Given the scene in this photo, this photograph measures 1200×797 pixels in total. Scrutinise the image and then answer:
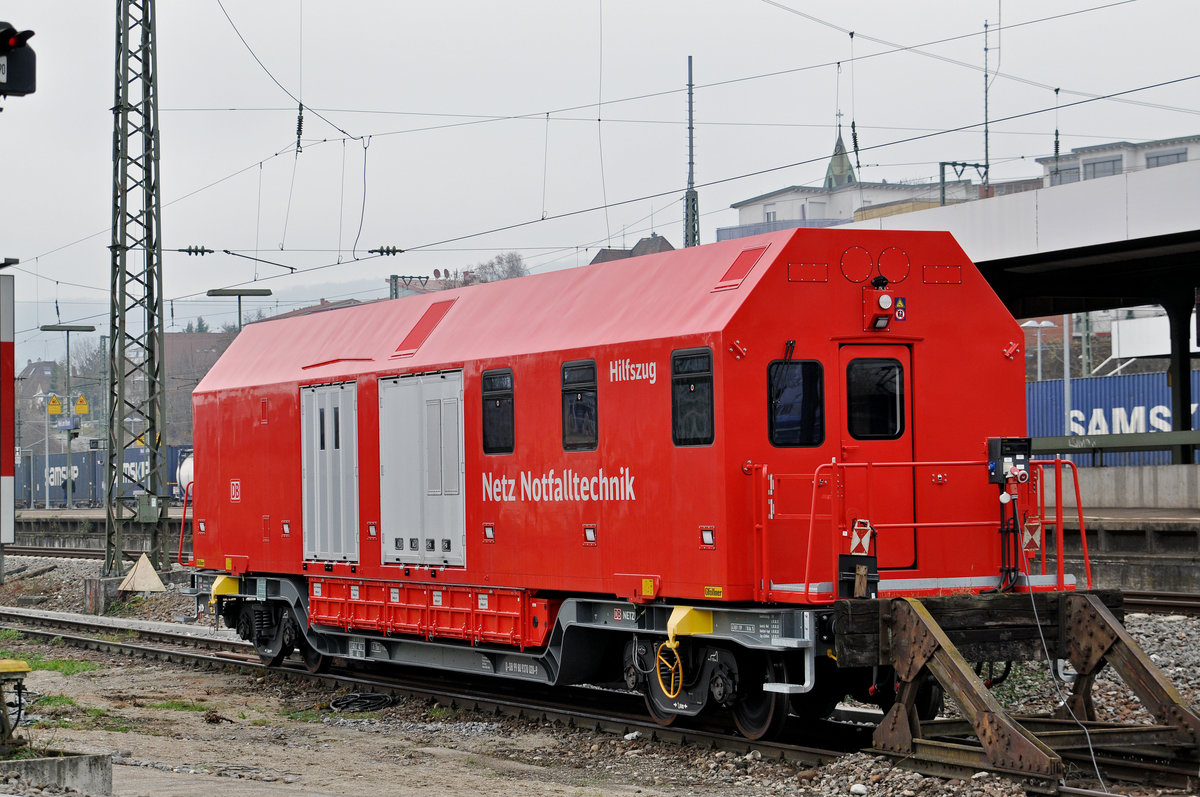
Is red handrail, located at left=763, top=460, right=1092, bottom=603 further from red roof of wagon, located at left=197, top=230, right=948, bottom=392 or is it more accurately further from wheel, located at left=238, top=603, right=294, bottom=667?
wheel, located at left=238, top=603, right=294, bottom=667


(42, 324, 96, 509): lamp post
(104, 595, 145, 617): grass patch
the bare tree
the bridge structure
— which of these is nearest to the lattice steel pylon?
(104, 595, 145, 617): grass patch

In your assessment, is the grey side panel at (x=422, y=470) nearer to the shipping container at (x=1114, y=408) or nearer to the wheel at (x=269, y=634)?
the wheel at (x=269, y=634)

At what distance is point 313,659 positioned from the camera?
16922 millimetres

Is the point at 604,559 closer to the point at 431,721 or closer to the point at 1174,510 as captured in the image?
the point at 431,721

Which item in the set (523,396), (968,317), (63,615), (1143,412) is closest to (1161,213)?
(968,317)

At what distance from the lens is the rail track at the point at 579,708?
31.5ft

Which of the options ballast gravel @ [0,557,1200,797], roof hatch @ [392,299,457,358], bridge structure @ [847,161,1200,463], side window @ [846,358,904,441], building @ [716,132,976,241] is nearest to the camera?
ballast gravel @ [0,557,1200,797]

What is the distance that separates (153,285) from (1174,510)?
71.0ft

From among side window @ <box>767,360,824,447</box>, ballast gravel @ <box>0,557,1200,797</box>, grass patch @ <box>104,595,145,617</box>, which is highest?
side window @ <box>767,360,824,447</box>

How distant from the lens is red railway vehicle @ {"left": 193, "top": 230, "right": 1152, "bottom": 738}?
1075 cm

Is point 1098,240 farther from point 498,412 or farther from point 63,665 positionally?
point 63,665

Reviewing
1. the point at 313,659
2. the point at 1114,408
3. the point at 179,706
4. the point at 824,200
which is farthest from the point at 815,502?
the point at 824,200

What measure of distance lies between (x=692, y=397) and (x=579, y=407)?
1.55 m

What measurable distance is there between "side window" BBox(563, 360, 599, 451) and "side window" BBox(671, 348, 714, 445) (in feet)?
3.55
